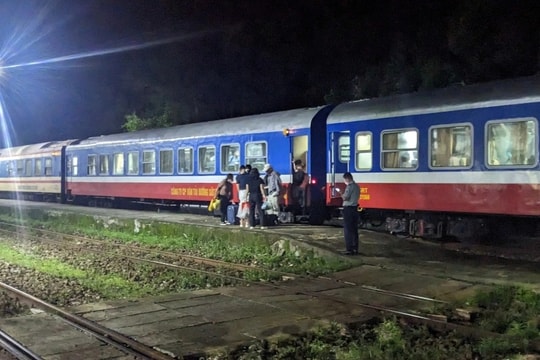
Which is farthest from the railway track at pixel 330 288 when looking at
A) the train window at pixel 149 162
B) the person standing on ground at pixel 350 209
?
the train window at pixel 149 162

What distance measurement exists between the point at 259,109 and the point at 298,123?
45.6ft

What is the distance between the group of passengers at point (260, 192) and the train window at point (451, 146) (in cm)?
415

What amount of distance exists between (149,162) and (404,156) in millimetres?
12141

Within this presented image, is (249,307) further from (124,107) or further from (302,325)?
(124,107)

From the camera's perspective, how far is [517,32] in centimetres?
1891

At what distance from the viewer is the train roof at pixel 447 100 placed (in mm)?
12664

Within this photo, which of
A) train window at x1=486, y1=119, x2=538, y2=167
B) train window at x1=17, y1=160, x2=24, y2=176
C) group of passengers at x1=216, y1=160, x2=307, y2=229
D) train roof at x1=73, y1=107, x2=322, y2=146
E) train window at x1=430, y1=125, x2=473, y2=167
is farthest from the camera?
train window at x1=17, y1=160, x2=24, y2=176

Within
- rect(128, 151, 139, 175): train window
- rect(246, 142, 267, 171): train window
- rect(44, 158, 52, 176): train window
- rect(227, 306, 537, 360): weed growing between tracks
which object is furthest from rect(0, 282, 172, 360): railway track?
rect(44, 158, 52, 176): train window

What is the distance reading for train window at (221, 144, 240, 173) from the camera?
65.6ft

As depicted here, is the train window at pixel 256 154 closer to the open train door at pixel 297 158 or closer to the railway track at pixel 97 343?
the open train door at pixel 297 158

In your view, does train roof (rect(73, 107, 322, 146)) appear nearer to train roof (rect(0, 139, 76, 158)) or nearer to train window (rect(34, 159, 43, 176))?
train roof (rect(0, 139, 76, 158))

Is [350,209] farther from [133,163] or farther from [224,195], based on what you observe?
[133,163]

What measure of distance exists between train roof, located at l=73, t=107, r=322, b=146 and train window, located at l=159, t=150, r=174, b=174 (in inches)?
19.2

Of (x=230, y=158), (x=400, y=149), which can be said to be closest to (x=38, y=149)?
(x=230, y=158)
